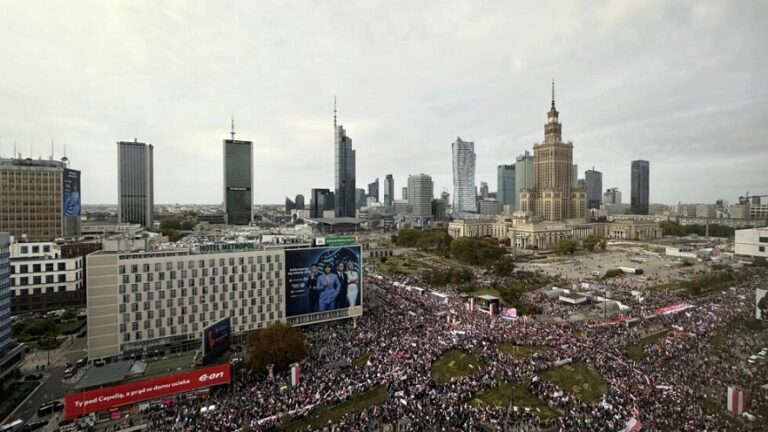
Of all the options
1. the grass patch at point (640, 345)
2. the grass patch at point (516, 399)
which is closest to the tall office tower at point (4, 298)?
the grass patch at point (516, 399)

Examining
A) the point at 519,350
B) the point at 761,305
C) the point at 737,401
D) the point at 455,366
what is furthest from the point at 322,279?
the point at 761,305

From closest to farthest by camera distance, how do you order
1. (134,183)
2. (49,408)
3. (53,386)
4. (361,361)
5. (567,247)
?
(49,408) → (53,386) → (361,361) → (567,247) → (134,183)

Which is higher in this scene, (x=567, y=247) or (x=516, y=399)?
(x=567, y=247)

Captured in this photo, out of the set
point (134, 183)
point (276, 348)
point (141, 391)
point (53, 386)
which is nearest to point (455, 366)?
point (276, 348)

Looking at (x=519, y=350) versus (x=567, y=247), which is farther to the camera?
(x=567, y=247)

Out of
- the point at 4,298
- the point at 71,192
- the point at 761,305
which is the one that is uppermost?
the point at 71,192

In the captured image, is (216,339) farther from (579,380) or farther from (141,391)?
(579,380)

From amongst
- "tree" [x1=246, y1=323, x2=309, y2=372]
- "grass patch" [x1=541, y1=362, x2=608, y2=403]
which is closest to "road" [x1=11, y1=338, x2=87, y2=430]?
"tree" [x1=246, y1=323, x2=309, y2=372]

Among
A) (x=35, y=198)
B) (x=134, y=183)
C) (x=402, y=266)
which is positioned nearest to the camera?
(x=35, y=198)
